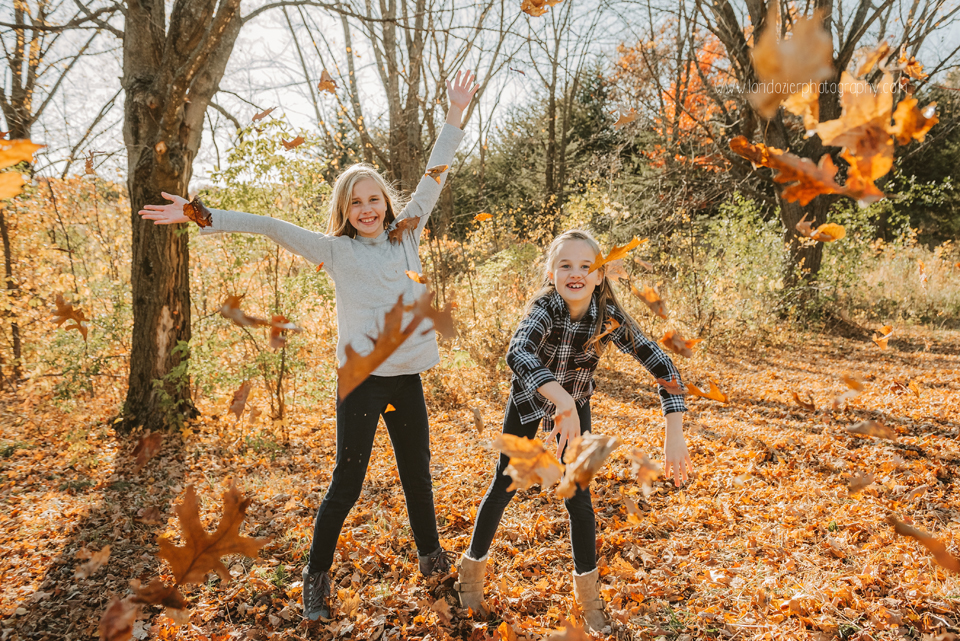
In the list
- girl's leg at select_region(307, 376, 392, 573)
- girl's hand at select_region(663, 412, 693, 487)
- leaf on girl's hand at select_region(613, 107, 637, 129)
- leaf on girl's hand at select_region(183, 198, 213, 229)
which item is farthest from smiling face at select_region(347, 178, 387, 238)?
leaf on girl's hand at select_region(613, 107, 637, 129)

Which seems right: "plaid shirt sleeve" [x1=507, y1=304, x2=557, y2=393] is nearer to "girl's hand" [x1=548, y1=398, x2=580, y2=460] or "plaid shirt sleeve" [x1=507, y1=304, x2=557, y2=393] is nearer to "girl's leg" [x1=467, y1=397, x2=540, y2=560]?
"girl's hand" [x1=548, y1=398, x2=580, y2=460]

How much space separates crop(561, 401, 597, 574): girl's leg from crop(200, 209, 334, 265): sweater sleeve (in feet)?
4.16

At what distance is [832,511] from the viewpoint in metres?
2.93

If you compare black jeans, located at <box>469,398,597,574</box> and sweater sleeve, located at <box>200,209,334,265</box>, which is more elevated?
sweater sleeve, located at <box>200,209,334,265</box>

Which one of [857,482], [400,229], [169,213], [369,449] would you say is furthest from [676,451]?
[857,482]

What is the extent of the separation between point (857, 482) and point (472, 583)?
2.59 meters

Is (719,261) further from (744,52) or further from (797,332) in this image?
(744,52)

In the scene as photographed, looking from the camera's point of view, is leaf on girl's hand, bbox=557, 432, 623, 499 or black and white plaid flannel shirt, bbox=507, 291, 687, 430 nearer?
leaf on girl's hand, bbox=557, 432, 623, 499

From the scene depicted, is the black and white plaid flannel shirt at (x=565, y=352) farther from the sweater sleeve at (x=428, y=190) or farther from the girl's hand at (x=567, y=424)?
the sweater sleeve at (x=428, y=190)

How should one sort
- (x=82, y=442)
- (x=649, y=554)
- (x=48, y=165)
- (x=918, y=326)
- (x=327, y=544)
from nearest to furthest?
(x=327, y=544)
(x=649, y=554)
(x=82, y=442)
(x=48, y=165)
(x=918, y=326)

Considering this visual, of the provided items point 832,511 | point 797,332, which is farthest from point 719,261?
point 832,511

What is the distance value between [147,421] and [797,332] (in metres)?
8.27

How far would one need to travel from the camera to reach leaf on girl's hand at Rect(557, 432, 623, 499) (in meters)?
1.34

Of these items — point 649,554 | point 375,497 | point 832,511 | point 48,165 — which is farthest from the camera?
point 48,165
